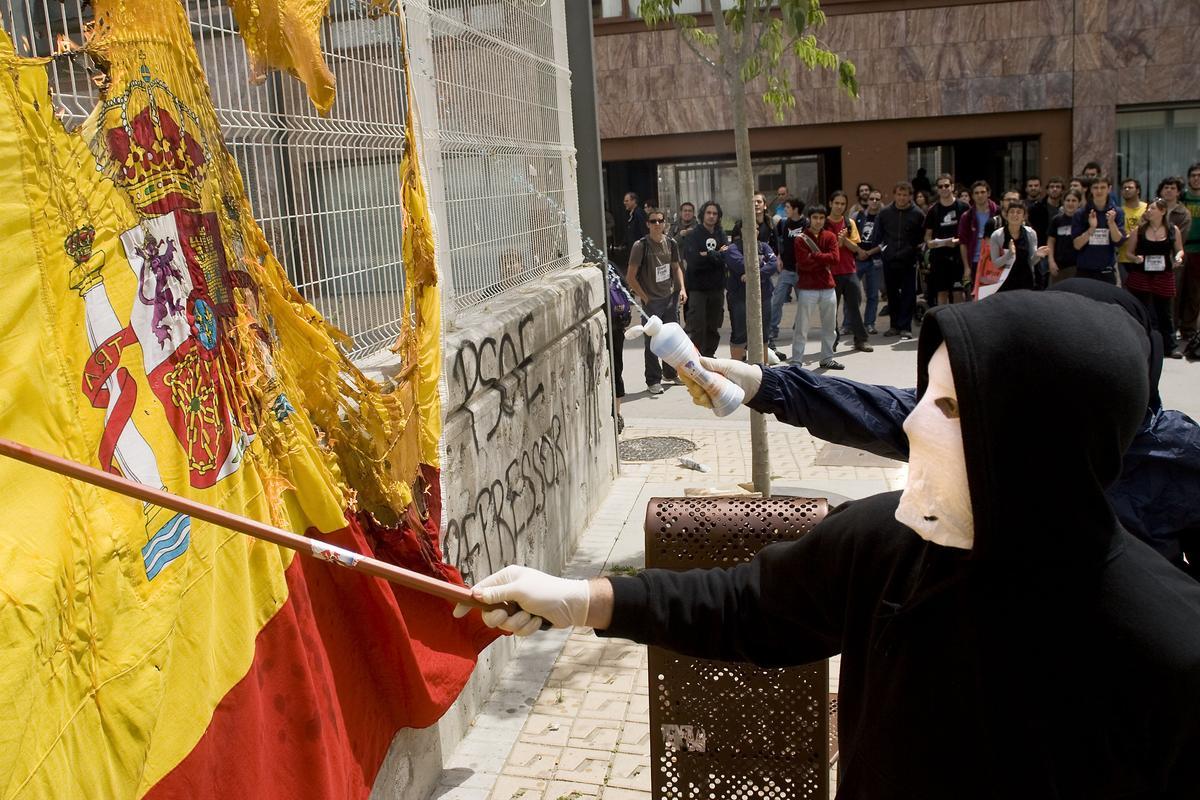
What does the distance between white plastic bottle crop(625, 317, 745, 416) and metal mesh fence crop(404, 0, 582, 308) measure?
4.11 feet

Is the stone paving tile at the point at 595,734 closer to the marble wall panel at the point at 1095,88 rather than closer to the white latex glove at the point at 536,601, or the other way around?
the white latex glove at the point at 536,601

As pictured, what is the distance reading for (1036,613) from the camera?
1.63 meters

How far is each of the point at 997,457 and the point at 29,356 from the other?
5.41 feet

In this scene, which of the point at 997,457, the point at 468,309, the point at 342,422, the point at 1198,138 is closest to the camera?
the point at 997,457

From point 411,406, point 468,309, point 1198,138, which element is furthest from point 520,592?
point 1198,138

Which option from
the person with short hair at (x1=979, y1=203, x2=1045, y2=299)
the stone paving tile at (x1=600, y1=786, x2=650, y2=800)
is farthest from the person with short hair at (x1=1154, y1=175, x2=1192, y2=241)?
the stone paving tile at (x1=600, y1=786, x2=650, y2=800)

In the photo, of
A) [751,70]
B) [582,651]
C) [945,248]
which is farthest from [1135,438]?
[945,248]

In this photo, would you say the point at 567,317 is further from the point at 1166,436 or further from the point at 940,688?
the point at 940,688

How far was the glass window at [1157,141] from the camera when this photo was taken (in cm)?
1906

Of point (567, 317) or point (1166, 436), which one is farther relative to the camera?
point (567, 317)

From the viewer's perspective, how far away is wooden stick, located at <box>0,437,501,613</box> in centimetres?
167

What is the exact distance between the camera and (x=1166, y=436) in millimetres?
3012

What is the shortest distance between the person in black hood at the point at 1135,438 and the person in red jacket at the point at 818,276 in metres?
8.23

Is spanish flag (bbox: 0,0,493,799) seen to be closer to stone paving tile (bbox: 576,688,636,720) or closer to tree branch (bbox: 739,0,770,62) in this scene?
stone paving tile (bbox: 576,688,636,720)
